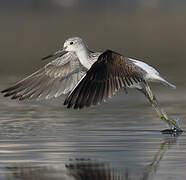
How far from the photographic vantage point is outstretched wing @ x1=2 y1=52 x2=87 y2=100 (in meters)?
15.3

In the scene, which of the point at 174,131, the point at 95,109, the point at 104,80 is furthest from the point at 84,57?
the point at 95,109

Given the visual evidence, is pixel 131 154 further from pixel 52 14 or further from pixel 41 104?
pixel 52 14

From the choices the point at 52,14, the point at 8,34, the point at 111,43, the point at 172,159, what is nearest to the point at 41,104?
the point at 172,159

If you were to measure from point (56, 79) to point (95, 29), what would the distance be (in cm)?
1542

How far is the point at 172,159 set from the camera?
11.0 metres

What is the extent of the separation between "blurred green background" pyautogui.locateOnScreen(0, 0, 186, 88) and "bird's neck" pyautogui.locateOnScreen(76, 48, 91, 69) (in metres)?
9.34

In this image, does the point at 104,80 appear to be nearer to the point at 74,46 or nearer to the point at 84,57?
the point at 84,57

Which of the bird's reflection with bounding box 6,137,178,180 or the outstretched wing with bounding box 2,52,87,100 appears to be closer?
the bird's reflection with bounding box 6,137,178,180

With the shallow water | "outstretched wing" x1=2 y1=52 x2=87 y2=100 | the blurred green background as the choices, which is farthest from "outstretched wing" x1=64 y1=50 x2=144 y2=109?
the blurred green background

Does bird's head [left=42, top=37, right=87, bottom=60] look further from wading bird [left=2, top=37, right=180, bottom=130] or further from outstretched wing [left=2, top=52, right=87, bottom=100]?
outstretched wing [left=2, top=52, right=87, bottom=100]

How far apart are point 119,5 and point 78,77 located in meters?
18.7

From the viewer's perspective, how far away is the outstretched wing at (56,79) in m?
15.3

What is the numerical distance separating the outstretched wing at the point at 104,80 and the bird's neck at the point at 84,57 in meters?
1.06

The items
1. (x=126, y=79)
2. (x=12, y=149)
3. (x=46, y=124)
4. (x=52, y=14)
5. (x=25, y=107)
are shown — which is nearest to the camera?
(x=12, y=149)
